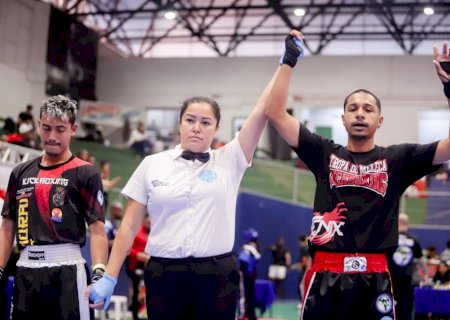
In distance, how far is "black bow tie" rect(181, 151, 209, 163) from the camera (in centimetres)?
376

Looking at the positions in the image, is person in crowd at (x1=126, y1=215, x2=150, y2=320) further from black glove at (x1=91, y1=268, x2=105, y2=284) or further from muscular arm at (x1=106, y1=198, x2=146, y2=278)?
muscular arm at (x1=106, y1=198, x2=146, y2=278)

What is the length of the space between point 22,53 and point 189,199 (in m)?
19.0

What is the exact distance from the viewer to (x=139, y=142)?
22.0 metres

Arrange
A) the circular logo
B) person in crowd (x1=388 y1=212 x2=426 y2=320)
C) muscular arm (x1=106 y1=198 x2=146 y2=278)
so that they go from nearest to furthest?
muscular arm (x1=106 y1=198 x2=146 y2=278) < person in crowd (x1=388 y1=212 x2=426 y2=320) < the circular logo

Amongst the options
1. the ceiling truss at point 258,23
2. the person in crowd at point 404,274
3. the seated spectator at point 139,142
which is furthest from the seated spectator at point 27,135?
the ceiling truss at point 258,23

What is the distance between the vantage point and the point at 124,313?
10.9 m

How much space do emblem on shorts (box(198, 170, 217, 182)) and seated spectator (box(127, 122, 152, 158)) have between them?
18.3m

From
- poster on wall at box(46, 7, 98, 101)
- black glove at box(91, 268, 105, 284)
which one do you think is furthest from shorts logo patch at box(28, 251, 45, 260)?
poster on wall at box(46, 7, 98, 101)

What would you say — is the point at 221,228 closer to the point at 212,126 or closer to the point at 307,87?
the point at 212,126

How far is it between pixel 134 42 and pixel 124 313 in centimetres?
1951

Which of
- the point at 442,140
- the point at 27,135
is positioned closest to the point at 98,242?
the point at 442,140

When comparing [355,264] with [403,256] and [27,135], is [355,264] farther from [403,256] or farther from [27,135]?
[27,135]

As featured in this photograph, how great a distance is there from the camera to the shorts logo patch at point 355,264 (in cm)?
354

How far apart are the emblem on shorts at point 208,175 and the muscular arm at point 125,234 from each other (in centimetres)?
41
